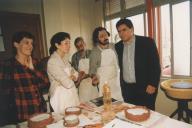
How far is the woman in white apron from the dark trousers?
27.5 inches

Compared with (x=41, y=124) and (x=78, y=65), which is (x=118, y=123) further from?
(x=78, y=65)

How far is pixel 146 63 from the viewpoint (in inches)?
79.2

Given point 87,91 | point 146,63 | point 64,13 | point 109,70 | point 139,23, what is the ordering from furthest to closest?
point 64,13 < point 139,23 < point 87,91 < point 109,70 < point 146,63

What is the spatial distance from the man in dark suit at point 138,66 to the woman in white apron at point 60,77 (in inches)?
26.3

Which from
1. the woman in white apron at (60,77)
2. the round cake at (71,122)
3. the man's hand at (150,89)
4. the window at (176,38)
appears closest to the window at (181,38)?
the window at (176,38)

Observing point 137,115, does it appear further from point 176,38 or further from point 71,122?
point 176,38

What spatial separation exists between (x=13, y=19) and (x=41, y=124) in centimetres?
290

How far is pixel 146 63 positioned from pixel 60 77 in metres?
0.98

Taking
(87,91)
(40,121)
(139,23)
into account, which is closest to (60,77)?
(40,121)

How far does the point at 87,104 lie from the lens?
1582 millimetres

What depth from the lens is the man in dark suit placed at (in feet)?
6.50

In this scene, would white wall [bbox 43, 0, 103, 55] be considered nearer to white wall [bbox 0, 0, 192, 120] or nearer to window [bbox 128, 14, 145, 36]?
white wall [bbox 0, 0, 192, 120]

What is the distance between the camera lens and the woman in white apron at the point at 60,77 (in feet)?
5.36

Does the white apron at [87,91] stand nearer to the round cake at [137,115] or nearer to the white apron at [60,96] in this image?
the white apron at [60,96]
